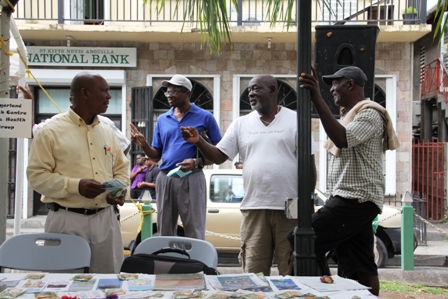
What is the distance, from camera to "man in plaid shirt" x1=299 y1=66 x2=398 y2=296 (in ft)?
13.4

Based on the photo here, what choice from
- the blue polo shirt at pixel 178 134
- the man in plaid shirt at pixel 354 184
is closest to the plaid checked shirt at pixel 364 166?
the man in plaid shirt at pixel 354 184

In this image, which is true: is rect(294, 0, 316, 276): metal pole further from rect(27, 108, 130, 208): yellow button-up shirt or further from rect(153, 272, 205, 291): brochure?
rect(27, 108, 130, 208): yellow button-up shirt

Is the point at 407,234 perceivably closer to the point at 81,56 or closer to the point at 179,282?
the point at 179,282

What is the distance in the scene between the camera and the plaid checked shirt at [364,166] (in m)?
4.10

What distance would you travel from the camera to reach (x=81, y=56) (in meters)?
14.0

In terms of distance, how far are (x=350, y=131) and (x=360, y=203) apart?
545 mm

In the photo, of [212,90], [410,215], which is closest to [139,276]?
[410,215]

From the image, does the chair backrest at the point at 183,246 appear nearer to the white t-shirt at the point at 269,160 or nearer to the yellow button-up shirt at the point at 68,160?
the yellow button-up shirt at the point at 68,160

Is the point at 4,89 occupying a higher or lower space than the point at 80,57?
lower

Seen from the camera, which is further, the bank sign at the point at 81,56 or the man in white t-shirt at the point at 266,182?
the bank sign at the point at 81,56

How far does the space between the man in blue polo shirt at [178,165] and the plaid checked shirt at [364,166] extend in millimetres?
1632

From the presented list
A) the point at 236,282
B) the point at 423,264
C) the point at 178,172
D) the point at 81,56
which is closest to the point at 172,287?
the point at 236,282

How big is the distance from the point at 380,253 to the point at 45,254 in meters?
5.81

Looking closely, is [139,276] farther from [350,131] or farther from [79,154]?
[350,131]
